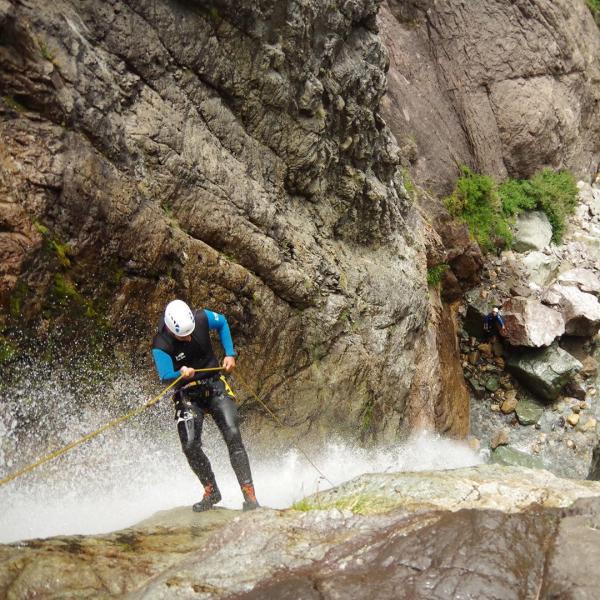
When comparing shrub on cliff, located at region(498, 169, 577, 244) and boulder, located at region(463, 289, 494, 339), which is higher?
shrub on cliff, located at region(498, 169, 577, 244)

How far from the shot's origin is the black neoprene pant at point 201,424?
6414 millimetres

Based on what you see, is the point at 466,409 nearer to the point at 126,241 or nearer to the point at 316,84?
the point at 316,84

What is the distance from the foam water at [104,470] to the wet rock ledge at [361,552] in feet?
6.12

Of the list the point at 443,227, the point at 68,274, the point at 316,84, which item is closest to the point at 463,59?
the point at 443,227

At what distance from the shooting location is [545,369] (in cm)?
1410

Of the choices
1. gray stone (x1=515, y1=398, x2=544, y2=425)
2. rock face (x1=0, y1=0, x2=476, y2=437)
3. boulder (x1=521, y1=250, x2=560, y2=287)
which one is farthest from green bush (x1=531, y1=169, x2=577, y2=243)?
rock face (x1=0, y1=0, x2=476, y2=437)

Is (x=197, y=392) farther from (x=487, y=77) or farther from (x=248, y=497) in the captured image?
(x=487, y=77)

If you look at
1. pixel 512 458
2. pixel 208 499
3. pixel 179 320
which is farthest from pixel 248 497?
pixel 512 458

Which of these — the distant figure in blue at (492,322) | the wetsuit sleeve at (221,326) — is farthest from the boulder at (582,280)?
the wetsuit sleeve at (221,326)

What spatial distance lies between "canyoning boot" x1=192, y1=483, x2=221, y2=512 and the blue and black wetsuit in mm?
51

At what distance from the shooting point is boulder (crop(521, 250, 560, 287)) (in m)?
16.3

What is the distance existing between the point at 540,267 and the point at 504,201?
245 cm

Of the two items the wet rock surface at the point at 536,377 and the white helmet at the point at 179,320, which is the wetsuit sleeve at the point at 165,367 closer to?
the white helmet at the point at 179,320

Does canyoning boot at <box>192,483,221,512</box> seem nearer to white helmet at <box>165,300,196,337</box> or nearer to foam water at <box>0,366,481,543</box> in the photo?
foam water at <box>0,366,481,543</box>
